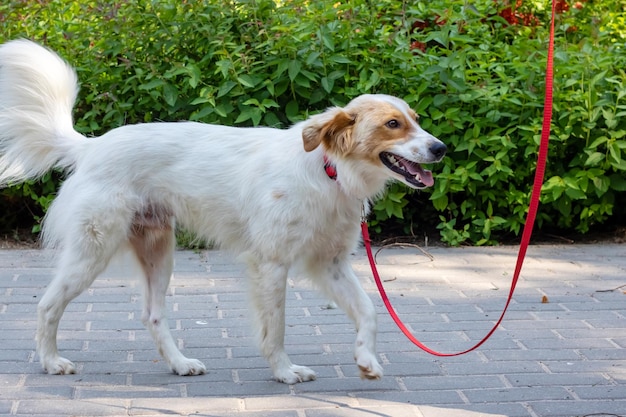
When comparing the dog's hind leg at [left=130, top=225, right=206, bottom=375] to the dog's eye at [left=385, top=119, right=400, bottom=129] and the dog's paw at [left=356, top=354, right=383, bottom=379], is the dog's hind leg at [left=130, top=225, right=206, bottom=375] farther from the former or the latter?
the dog's eye at [left=385, top=119, right=400, bottom=129]

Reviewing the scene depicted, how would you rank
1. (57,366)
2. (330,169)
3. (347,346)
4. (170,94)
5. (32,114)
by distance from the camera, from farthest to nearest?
(170,94) → (347,346) → (32,114) → (57,366) → (330,169)

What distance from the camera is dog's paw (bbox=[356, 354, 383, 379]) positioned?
4.26 m

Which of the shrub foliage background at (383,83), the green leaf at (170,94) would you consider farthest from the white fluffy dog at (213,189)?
the shrub foliage background at (383,83)

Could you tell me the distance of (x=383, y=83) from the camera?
7578mm

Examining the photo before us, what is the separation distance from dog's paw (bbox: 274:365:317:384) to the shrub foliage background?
10.1ft

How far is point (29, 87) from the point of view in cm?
490

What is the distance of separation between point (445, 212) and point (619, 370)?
359 centimetres

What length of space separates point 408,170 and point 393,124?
0.23 meters

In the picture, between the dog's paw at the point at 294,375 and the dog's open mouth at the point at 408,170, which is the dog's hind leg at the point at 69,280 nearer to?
the dog's paw at the point at 294,375

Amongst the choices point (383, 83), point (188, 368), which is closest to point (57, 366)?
point (188, 368)

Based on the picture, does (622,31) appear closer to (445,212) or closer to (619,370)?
(445,212)

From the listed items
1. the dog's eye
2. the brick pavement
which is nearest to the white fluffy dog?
the dog's eye

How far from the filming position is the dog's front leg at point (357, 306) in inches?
169

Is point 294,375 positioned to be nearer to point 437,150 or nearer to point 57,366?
point 57,366
